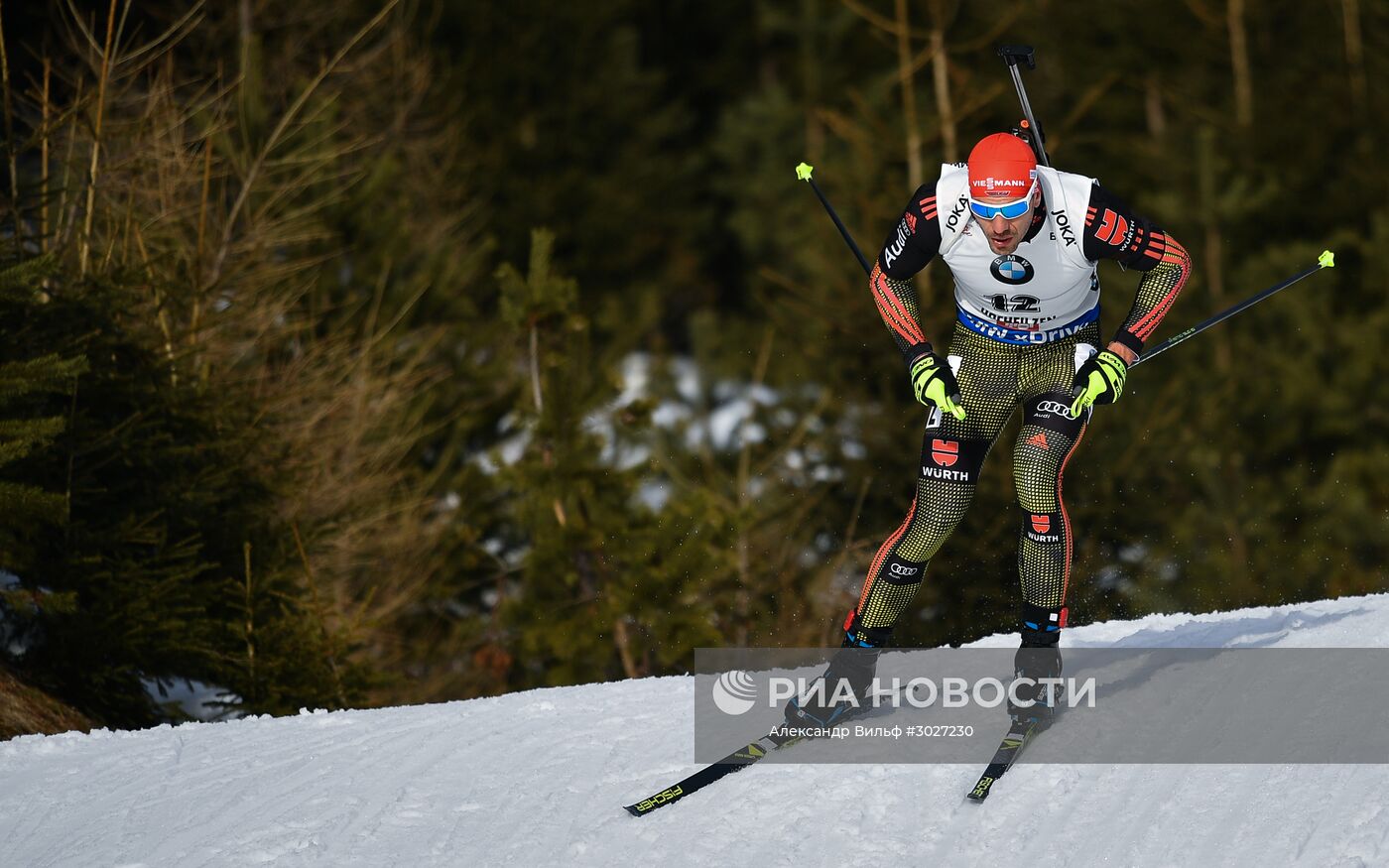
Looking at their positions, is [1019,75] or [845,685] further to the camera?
[1019,75]

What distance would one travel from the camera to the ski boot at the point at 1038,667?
5035 millimetres

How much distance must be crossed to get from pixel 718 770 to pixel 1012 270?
6.38 ft

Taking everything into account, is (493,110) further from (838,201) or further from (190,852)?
(190,852)

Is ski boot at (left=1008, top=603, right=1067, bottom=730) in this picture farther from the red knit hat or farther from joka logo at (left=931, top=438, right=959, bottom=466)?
the red knit hat

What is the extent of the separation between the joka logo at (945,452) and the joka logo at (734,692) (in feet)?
4.04

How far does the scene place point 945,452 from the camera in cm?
520

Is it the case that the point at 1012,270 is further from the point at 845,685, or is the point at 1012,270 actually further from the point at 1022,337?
the point at 845,685

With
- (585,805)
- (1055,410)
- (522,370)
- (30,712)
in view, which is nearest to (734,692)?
(585,805)

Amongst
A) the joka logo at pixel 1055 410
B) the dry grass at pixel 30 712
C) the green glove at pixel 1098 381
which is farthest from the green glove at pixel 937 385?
the dry grass at pixel 30 712

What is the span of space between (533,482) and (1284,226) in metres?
13.8

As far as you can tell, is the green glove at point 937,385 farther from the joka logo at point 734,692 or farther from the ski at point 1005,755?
the joka logo at point 734,692

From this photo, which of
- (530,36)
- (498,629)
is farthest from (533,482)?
(530,36)

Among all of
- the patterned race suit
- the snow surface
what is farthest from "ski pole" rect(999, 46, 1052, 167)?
the snow surface

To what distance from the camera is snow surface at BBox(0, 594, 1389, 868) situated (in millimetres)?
4211
